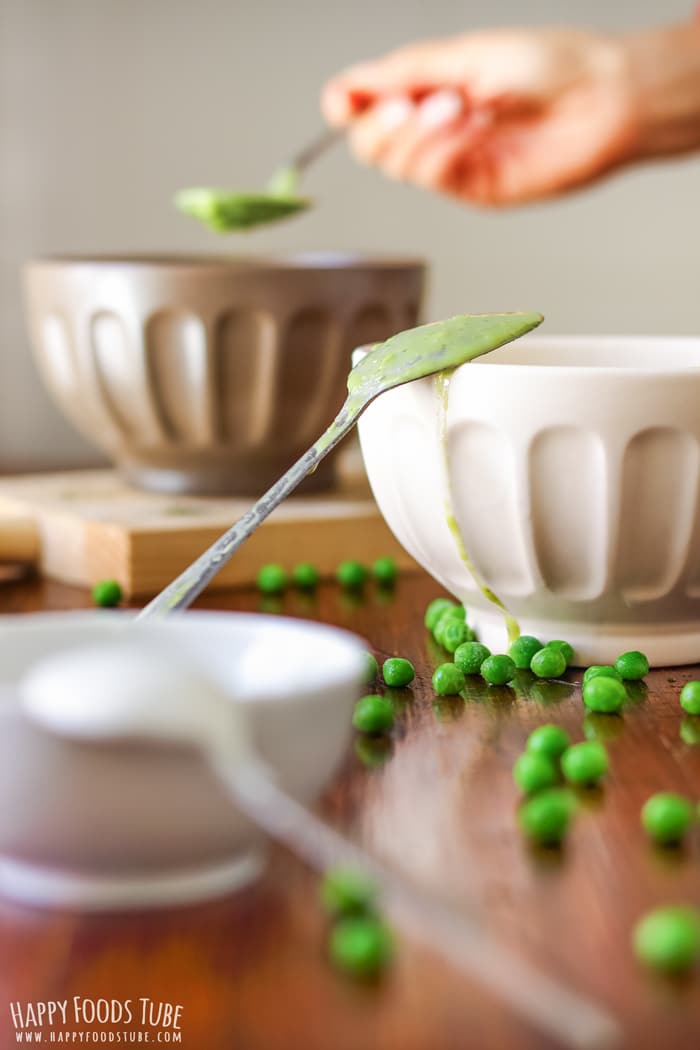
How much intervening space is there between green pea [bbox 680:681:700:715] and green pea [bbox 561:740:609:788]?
13 centimetres

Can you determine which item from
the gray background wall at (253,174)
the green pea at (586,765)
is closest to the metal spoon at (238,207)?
the gray background wall at (253,174)

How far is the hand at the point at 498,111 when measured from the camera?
1616 millimetres

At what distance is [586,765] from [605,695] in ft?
0.43

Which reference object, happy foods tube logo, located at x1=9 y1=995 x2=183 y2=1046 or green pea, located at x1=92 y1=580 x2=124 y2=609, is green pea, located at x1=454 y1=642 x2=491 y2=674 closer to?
green pea, located at x1=92 y1=580 x2=124 y2=609

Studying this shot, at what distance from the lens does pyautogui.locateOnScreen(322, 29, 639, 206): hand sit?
1616 millimetres

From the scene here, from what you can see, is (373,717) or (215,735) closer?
(215,735)

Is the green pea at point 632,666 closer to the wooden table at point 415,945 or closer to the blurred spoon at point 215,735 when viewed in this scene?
the wooden table at point 415,945

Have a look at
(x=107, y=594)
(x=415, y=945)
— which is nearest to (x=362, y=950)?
(x=415, y=945)

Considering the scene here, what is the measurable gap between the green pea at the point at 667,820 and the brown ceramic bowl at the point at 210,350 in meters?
0.78

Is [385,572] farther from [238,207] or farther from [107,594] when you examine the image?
[238,207]

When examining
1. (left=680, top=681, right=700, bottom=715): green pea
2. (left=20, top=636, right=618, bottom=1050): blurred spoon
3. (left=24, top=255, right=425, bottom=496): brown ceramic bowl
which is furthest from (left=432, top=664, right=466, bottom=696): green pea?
(left=24, top=255, right=425, bottom=496): brown ceramic bowl

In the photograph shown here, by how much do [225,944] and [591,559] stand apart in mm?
427

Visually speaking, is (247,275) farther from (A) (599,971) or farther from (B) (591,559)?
(A) (599,971)

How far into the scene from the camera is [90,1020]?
1.46 feet
